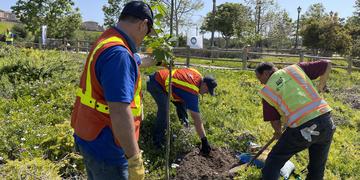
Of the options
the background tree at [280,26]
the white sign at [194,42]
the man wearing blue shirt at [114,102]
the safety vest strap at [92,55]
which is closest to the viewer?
the man wearing blue shirt at [114,102]

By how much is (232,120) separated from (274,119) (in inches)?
113

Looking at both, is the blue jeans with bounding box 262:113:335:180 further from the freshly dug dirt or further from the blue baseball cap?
the blue baseball cap

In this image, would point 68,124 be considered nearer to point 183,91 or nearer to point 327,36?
point 183,91

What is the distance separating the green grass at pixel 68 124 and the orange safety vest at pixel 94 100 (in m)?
1.63

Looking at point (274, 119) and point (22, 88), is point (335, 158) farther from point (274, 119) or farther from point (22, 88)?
point (22, 88)

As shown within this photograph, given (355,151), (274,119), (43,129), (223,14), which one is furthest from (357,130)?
(223,14)

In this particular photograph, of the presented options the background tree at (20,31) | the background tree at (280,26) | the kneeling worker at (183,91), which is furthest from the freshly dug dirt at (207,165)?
the background tree at (20,31)

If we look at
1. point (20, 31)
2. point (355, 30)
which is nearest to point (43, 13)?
point (20, 31)

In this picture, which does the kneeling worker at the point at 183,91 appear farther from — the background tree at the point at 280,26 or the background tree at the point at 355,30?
the background tree at the point at 280,26

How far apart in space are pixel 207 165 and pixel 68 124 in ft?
6.41

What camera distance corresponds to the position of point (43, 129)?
525 centimetres

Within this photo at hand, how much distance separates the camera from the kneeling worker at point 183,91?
15.6ft

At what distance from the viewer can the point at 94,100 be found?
217 centimetres

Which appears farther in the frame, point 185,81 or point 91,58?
point 185,81
